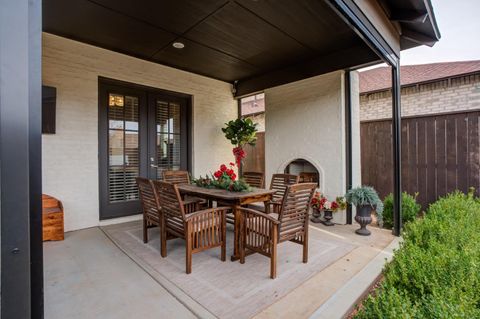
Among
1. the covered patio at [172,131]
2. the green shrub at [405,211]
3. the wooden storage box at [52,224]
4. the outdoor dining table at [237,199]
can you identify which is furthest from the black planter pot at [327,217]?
the wooden storage box at [52,224]

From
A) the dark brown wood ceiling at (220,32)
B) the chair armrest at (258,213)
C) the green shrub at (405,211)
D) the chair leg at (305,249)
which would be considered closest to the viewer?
the chair armrest at (258,213)

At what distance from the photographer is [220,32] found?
3.51 meters

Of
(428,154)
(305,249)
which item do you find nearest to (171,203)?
(305,249)

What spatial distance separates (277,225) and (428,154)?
365cm

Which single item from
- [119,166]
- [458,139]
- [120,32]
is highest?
[120,32]

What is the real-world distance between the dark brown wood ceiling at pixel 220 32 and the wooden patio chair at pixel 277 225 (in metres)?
2.03

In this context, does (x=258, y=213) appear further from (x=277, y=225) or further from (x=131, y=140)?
(x=131, y=140)

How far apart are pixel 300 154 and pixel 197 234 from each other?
292 cm

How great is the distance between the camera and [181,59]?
4.53 m

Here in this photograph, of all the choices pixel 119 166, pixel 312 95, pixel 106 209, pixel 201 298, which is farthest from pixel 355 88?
pixel 106 209

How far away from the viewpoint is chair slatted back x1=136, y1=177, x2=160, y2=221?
2801mm

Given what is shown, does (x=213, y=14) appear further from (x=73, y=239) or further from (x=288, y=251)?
(x=73, y=239)

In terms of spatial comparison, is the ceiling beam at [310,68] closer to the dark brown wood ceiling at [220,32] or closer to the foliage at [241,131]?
the dark brown wood ceiling at [220,32]

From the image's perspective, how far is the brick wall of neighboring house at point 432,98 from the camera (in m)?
4.44
